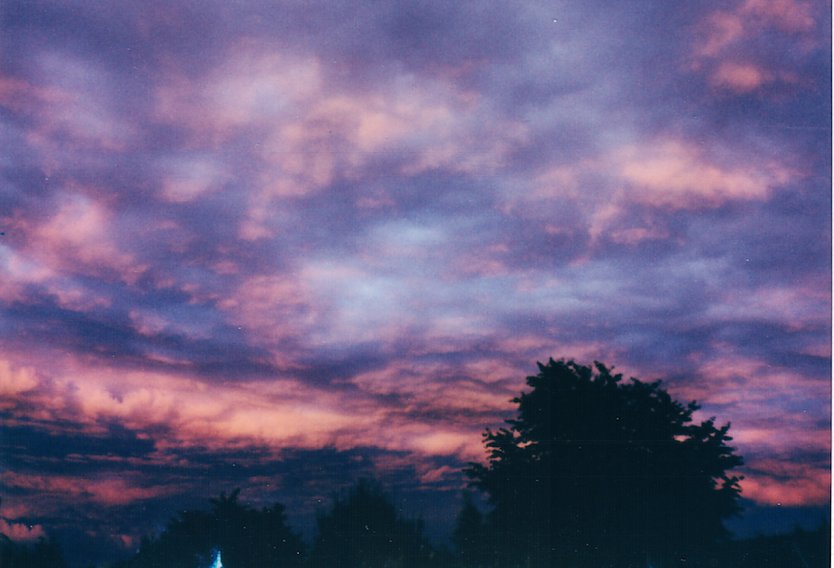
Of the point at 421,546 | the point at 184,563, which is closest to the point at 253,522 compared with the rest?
the point at 184,563

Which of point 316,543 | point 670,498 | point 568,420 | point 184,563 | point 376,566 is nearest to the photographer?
point 670,498

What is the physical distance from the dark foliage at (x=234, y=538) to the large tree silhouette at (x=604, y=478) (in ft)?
134

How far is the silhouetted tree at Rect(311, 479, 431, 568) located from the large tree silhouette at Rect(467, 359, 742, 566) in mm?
31771

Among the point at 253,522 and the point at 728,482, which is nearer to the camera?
the point at 728,482

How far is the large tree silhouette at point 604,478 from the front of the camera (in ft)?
90.8

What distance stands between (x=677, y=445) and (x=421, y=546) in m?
39.8

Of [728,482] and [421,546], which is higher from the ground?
[728,482]

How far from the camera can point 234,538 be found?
64938mm

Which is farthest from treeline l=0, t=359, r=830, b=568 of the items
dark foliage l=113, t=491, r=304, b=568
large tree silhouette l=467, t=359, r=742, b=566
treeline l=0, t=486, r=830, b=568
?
dark foliage l=113, t=491, r=304, b=568

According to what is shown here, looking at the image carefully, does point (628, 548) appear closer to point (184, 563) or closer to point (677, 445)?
point (677, 445)

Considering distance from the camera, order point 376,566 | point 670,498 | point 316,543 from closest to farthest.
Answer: point 670,498 → point 376,566 → point 316,543

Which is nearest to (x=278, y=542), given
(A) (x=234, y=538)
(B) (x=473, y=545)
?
(A) (x=234, y=538)

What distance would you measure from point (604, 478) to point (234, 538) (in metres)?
48.6

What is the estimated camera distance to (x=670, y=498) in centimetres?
2752
